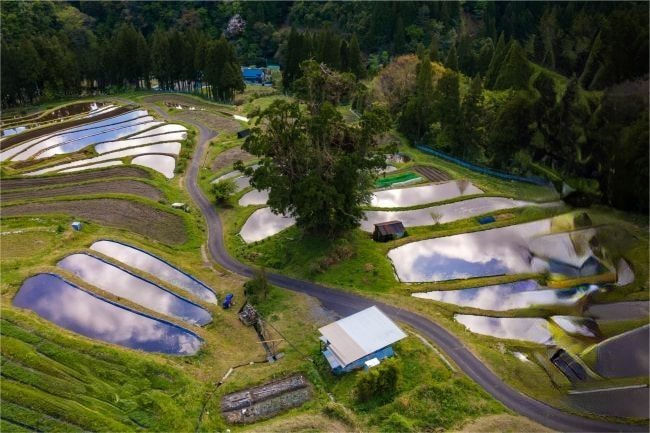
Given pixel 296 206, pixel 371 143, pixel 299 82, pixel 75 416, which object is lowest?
pixel 75 416

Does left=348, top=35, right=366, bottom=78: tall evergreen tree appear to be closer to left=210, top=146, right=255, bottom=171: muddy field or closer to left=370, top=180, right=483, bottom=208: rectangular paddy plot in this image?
left=210, top=146, right=255, bottom=171: muddy field

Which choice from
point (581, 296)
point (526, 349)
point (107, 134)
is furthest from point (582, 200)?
point (107, 134)

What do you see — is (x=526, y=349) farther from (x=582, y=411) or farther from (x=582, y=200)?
(x=582, y=200)

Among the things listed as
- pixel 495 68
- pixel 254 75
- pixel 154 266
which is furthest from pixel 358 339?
pixel 254 75

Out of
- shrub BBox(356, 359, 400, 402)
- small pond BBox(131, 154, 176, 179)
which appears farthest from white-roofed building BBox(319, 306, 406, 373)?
small pond BBox(131, 154, 176, 179)

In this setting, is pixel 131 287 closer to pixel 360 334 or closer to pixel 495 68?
pixel 360 334
